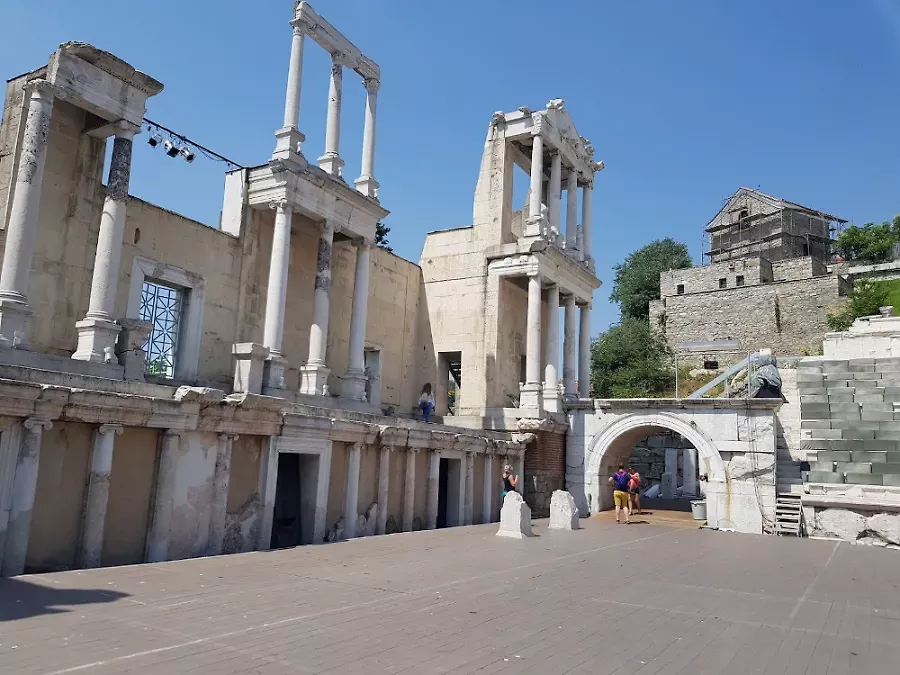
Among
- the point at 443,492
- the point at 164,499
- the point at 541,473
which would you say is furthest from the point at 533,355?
the point at 164,499

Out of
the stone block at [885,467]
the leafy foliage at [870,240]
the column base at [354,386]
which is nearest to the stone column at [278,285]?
the column base at [354,386]

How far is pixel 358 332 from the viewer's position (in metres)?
19.4

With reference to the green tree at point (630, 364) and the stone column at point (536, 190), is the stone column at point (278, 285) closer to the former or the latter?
the stone column at point (536, 190)

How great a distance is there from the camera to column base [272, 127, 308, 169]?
56.7 ft

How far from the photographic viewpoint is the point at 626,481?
2072 centimetres

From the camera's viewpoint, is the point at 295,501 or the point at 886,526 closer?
the point at 295,501

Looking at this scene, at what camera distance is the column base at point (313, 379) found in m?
17.2

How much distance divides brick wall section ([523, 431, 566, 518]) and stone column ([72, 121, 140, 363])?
12061 mm

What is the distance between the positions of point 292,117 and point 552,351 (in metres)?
10.6

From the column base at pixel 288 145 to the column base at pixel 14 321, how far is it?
23.9ft

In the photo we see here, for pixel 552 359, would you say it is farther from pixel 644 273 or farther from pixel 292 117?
pixel 644 273

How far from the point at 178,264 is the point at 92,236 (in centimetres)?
222

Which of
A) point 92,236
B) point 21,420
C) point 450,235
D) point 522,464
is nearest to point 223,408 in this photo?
point 21,420

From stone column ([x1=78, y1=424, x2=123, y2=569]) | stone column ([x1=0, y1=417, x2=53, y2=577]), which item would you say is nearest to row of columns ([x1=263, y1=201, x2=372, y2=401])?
stone column ([x1=78, y1=424, x2=123, y2=569])
